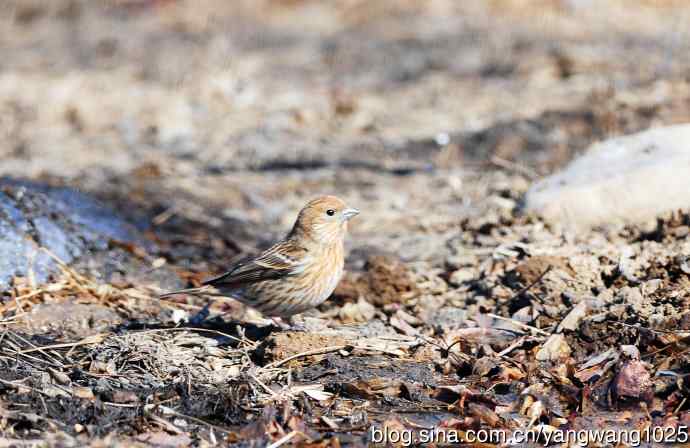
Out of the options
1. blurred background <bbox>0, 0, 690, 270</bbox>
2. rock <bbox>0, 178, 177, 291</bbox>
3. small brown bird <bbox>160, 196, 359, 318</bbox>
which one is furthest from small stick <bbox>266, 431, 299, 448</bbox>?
blurred background <bbox>0, 0, 690, 270</bbox>

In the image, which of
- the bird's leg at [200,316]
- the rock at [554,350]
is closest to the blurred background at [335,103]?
the bird's leg at [200,316]

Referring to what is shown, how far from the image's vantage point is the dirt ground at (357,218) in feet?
17.9

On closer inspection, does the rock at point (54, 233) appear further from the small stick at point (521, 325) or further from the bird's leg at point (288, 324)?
the small stick at point (521, 325)

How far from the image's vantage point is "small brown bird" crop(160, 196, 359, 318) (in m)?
6.53

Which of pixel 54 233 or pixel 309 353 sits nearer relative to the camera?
pixel 309 353

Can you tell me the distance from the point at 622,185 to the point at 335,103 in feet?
20.2

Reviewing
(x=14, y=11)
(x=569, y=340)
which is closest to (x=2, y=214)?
(x=569, y=340)

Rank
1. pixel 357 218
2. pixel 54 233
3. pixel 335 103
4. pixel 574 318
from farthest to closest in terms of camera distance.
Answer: pixel 335 103
pixel 357 218
pixel 54 233
pixel 574 318

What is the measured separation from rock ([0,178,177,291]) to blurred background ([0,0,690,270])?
Answer: 2.30 feet

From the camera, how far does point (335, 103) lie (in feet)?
43.0

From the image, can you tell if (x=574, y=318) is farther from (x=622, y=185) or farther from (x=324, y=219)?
(x=324, y=219)

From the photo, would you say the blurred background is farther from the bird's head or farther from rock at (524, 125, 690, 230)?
the bird's head

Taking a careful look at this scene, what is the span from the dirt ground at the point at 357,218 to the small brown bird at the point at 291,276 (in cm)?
26

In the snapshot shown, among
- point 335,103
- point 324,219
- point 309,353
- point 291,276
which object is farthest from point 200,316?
point 335,103
